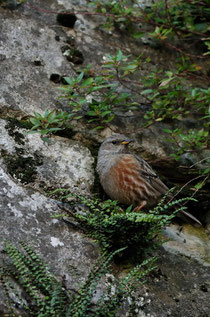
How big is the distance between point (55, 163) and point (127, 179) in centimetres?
78

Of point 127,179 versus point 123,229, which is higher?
point 123,229

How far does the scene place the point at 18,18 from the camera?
16.2 ft

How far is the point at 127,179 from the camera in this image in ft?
13.8

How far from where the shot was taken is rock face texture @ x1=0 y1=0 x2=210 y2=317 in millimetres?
3332

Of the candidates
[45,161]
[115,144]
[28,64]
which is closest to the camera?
[45,161]

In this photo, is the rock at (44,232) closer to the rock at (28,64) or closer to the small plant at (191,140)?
the rock at (28,64)

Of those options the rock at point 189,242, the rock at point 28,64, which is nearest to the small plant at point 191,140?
the rock at point 189,242

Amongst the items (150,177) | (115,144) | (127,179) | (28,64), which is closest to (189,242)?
(150,177)

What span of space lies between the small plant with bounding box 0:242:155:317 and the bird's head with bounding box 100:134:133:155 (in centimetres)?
165

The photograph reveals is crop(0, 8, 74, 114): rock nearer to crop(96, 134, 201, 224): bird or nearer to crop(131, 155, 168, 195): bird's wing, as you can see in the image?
crop(96, 134, 201, 224): bird

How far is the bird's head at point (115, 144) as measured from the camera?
4473mm

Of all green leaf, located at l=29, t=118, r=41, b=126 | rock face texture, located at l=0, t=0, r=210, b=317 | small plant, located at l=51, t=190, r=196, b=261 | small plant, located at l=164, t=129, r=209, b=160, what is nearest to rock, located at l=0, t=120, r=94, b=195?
rock face texture, located at l=0, t=0, r=210, b=317

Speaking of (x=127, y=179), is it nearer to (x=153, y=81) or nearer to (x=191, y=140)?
(x=191, y=140)

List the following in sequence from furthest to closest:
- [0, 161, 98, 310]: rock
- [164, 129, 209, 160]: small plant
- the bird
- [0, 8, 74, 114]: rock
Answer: [0, 8, 74, 114]: rock
[164, 129, 209, 160]: small plant
the bird
[0, 161, 98, 310]: rock
